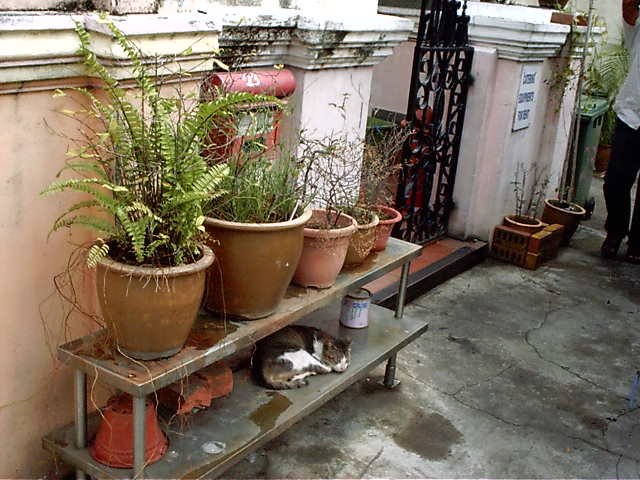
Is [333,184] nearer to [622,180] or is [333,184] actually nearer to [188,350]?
[188,350]

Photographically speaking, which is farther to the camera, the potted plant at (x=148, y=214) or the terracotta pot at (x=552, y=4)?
the terracotta pot at (x=552, y=4)

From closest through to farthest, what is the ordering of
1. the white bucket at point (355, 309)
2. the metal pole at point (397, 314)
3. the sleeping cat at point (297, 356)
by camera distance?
the sleeping cat at point (297, 356) < the white bucket at point (355, 309) < the metal pole at point (397, 314)

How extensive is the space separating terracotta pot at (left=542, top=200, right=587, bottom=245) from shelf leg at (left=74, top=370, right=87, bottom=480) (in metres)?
5.10

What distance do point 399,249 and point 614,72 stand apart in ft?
22.4

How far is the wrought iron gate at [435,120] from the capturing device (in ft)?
17.8

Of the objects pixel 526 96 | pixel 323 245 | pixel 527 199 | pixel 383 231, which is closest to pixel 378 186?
pixel 383 231

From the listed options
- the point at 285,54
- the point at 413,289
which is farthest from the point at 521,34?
the point at 285,54

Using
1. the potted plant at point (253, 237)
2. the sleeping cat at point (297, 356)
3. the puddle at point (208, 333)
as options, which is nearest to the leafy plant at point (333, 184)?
the potted plant at point (253, 237)

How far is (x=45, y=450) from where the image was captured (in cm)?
299

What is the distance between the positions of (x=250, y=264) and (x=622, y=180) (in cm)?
474

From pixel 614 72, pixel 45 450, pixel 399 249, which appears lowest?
pixel 45 450

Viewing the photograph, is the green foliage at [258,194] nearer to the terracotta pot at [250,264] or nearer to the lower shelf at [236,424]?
the terracotta pot at [250,264]

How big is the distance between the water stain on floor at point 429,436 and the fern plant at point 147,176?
1694mm

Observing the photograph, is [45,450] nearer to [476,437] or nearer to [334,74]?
[476,437]
